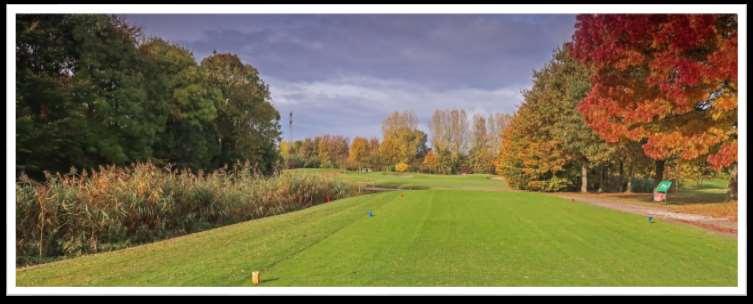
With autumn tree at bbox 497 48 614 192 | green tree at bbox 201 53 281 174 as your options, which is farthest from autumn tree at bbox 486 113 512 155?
green tree at bbox 201 53 281 174

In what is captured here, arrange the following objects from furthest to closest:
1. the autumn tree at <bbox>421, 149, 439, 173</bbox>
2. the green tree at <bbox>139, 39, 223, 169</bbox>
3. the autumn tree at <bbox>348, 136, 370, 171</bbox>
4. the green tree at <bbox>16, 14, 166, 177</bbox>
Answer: the autumn tree at <bbox>421, 149, 439, 173</bbox>, the autumn tree at <bbox>348, 136, 370, 171</bbox>, the green tree at <bbox>139, 39, 223, 169</bbox>, the green tree at <bbox>16, 14, 166, 177</bbox>

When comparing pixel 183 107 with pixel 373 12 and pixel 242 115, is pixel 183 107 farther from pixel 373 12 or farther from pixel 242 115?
pixel 373 12

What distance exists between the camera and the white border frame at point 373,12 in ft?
14.3

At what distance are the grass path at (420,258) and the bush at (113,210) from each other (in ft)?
6.20

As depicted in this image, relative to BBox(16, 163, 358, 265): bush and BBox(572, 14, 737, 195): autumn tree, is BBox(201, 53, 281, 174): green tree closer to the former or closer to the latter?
BBox(16, 163, 358, 265): bush

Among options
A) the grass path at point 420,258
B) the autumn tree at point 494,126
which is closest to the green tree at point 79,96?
the grass path at point 420,258

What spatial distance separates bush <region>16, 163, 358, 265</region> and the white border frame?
2228mm

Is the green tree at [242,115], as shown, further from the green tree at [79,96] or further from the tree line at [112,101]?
the green tree at [79,96]

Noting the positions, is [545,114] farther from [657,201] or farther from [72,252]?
[72,252]

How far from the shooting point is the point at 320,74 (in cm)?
1130

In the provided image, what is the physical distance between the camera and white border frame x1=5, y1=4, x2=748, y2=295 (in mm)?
4344

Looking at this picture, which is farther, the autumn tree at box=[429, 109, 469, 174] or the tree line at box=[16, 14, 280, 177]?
the autumn tree at box=[429, 109, 469, 174]
